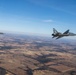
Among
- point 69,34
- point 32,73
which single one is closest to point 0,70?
point 32,73

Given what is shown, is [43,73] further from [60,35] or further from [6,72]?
[60,35]

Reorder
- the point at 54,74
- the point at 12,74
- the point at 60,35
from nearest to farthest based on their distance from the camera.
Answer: the point at 60,35
the point at 12,74
the point at 54,74

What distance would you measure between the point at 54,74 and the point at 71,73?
69.6ft

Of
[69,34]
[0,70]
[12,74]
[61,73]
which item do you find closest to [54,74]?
[61,73]

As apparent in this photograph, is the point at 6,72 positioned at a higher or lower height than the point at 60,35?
lower

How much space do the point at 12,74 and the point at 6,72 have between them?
906 cm

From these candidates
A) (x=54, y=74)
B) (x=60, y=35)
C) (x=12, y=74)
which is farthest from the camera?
(x=54, y=74)

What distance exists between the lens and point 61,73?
154500mm

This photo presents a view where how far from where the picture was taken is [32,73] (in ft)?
486

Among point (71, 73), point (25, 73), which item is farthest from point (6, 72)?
point (71, 73)

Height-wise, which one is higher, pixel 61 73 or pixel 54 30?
pixel 54 30

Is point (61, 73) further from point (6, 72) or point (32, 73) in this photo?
point (6, 72)

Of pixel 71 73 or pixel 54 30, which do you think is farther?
pixel 71 73

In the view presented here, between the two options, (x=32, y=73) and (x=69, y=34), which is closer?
(x=69, y=34)
